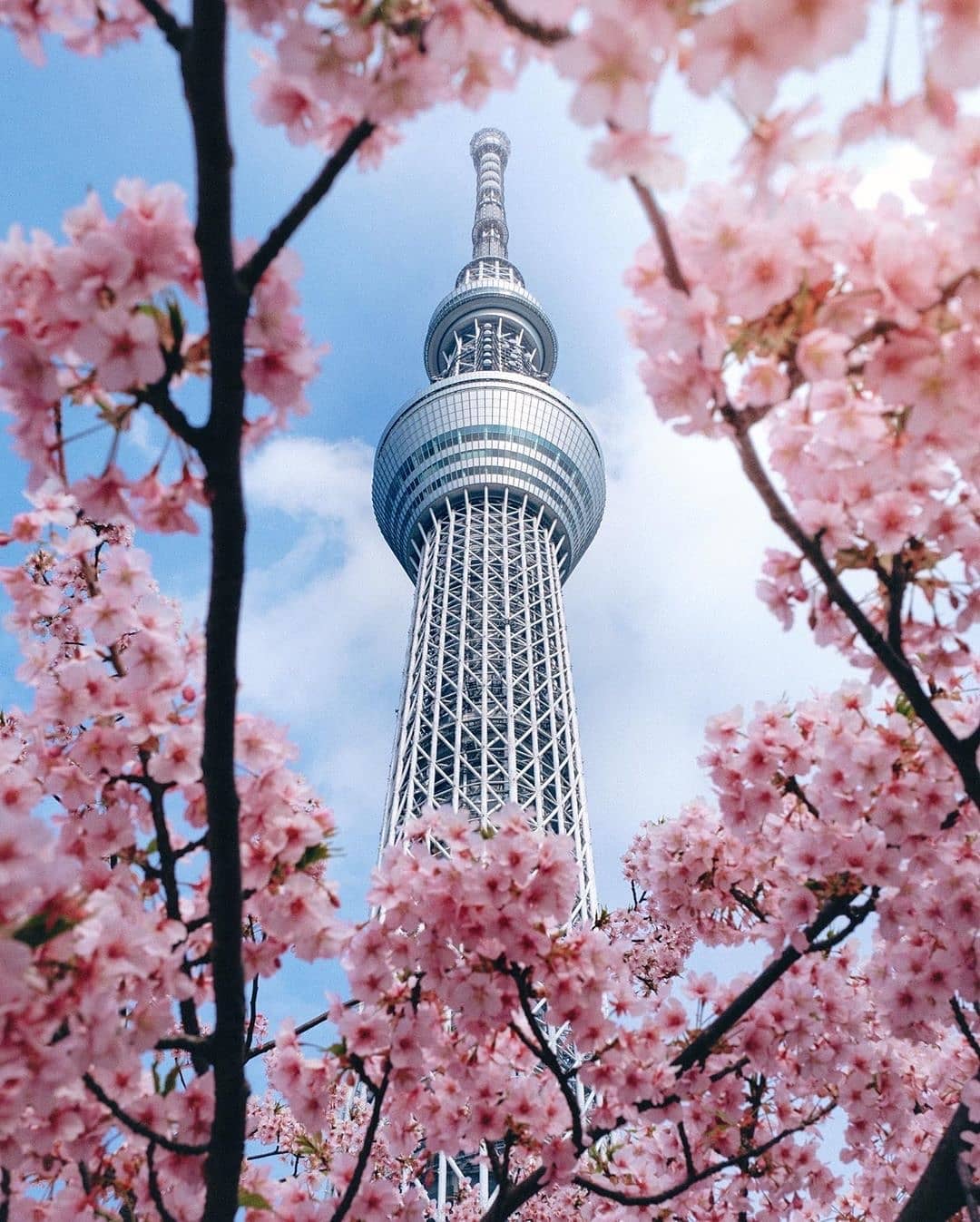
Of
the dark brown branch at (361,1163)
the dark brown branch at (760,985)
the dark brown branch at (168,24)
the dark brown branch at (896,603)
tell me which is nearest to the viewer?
the dark brown branch at (168,24)

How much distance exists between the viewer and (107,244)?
5.55ft

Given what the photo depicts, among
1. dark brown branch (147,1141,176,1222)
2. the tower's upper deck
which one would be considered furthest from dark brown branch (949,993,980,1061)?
the tower's upper deck

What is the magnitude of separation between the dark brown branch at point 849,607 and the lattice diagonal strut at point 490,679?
1373 inches

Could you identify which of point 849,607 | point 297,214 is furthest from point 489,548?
point 297,214

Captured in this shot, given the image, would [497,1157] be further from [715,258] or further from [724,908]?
[715,258]

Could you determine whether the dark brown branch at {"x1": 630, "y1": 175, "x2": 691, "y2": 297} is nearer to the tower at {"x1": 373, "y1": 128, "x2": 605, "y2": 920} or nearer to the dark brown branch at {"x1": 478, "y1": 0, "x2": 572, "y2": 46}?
the dark brown branch at {"x1": 478, "y1": 0, "x2": 572, "y2": 46}

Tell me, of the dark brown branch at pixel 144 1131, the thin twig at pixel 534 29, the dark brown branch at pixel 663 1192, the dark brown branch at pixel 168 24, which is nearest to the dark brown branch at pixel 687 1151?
the dark brown branch at pixel 663 1192

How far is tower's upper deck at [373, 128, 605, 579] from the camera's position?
50.4 metres

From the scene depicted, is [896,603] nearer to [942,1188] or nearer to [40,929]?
[40,929]

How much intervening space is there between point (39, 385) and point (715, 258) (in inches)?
56.8

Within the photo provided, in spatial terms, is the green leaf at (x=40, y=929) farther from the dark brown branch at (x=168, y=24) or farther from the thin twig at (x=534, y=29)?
the thin twig at (x=534, y=29)

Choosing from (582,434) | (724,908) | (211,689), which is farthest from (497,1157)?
(582,434)

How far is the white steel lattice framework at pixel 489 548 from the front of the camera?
41219mm

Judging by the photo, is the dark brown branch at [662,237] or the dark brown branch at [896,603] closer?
the dark brown branch at [662,237]
